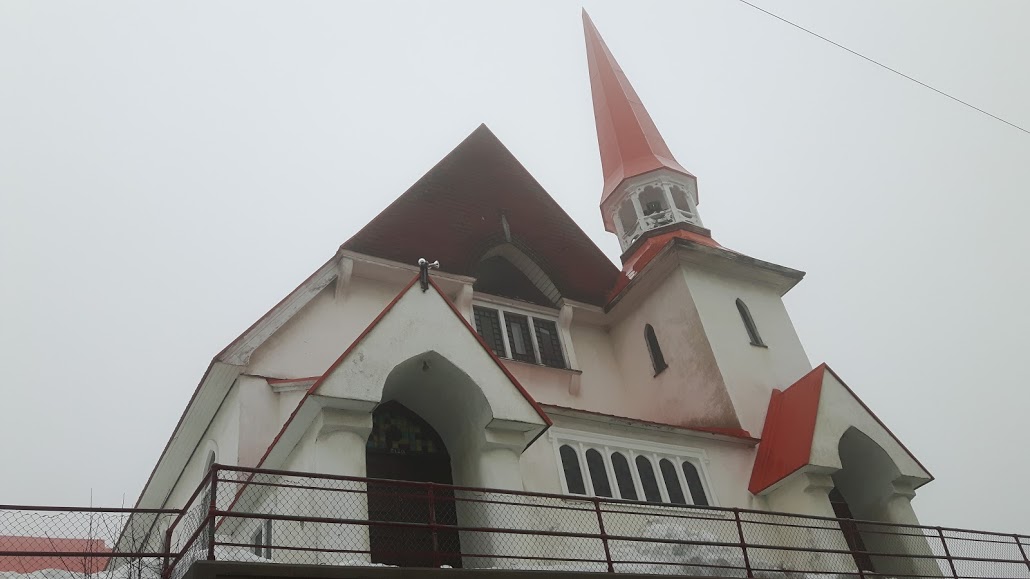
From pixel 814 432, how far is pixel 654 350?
16.0 ft

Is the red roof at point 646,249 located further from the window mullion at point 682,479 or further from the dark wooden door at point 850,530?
the dark wooden door at point 850,530

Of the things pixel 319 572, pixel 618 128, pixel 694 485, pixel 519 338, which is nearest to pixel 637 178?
pixel 618 128

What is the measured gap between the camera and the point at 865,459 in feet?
55.5

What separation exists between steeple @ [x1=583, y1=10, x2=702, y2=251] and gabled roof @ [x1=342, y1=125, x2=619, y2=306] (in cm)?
371

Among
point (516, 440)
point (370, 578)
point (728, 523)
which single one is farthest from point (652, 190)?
point (370, 578)

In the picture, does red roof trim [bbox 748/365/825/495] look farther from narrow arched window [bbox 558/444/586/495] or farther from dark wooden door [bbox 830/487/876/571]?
narrow arched window [bbox 558/444/586/495]

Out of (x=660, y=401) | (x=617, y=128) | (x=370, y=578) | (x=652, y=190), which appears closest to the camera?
(x=370, y=578)

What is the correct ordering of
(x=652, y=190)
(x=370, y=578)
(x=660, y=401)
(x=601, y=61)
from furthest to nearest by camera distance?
(x=601, y=61) < (x=652, y=190) < (x=660, y=401) < (x=370, y=578)

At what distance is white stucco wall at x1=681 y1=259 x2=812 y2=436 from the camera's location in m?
17.9

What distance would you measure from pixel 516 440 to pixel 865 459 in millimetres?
8309

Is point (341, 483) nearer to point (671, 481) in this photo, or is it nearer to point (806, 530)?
point (671, 481)

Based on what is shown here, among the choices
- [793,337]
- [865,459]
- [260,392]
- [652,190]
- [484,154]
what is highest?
[652,190]

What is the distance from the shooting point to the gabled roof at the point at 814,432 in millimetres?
15695

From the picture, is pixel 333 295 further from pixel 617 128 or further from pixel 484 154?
pixel 617 128
